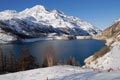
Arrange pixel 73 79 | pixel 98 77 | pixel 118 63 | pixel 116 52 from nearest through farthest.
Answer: pixel 98 77, pixel 73 79, pixel 118 63, pixel 116 52

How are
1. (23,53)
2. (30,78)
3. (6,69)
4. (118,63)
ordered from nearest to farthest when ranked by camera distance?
1. (30,78)
2. (118,63)
3. (23,53)
4. (6,69)

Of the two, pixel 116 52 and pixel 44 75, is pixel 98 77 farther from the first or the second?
pixel 116 52

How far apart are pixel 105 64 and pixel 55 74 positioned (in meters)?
20.8

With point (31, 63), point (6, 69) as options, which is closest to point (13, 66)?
point (6, 69)

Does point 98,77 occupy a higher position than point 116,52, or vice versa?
point 116,52

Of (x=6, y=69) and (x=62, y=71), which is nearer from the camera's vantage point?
(x=62, y=71)

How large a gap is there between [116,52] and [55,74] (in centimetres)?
2359

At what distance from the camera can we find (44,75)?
94.7 ft

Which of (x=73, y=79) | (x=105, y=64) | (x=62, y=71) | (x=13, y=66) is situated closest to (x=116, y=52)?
(x=105, y=64)

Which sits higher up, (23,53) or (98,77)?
(23,53)

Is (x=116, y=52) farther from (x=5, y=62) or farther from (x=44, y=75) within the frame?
(x=5, y=62)

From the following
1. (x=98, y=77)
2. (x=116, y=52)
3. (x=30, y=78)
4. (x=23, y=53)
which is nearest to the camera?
(x=98, y=77)

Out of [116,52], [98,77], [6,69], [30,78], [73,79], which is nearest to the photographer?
[98,77]

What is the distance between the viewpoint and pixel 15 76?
99.0 ft
